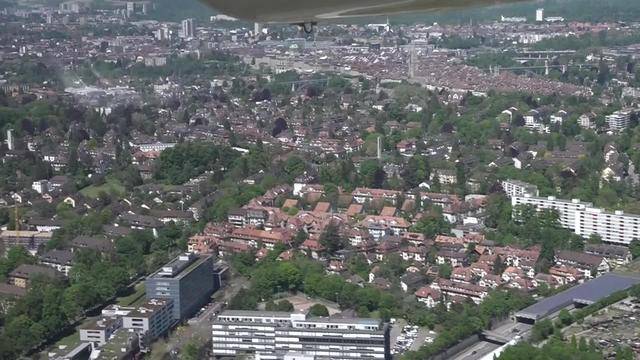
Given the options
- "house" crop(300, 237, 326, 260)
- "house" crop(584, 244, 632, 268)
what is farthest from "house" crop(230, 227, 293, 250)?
"house" crop(584, 244, 632, 268)

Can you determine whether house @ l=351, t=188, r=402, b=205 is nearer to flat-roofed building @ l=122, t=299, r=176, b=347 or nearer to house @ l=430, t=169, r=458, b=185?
house @ l=430, t=169, r=458, b=185

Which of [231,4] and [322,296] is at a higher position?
[231,4]

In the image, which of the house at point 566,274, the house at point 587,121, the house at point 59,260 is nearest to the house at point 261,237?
the house at point 59,260

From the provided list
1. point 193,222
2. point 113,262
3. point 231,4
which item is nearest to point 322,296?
point 113,262

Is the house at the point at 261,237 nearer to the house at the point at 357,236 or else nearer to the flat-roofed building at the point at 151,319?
the house at the point at 357,236

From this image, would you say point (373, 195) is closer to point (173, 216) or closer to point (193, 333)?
point (173, 216)

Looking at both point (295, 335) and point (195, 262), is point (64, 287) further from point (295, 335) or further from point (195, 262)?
point (295, 335)
